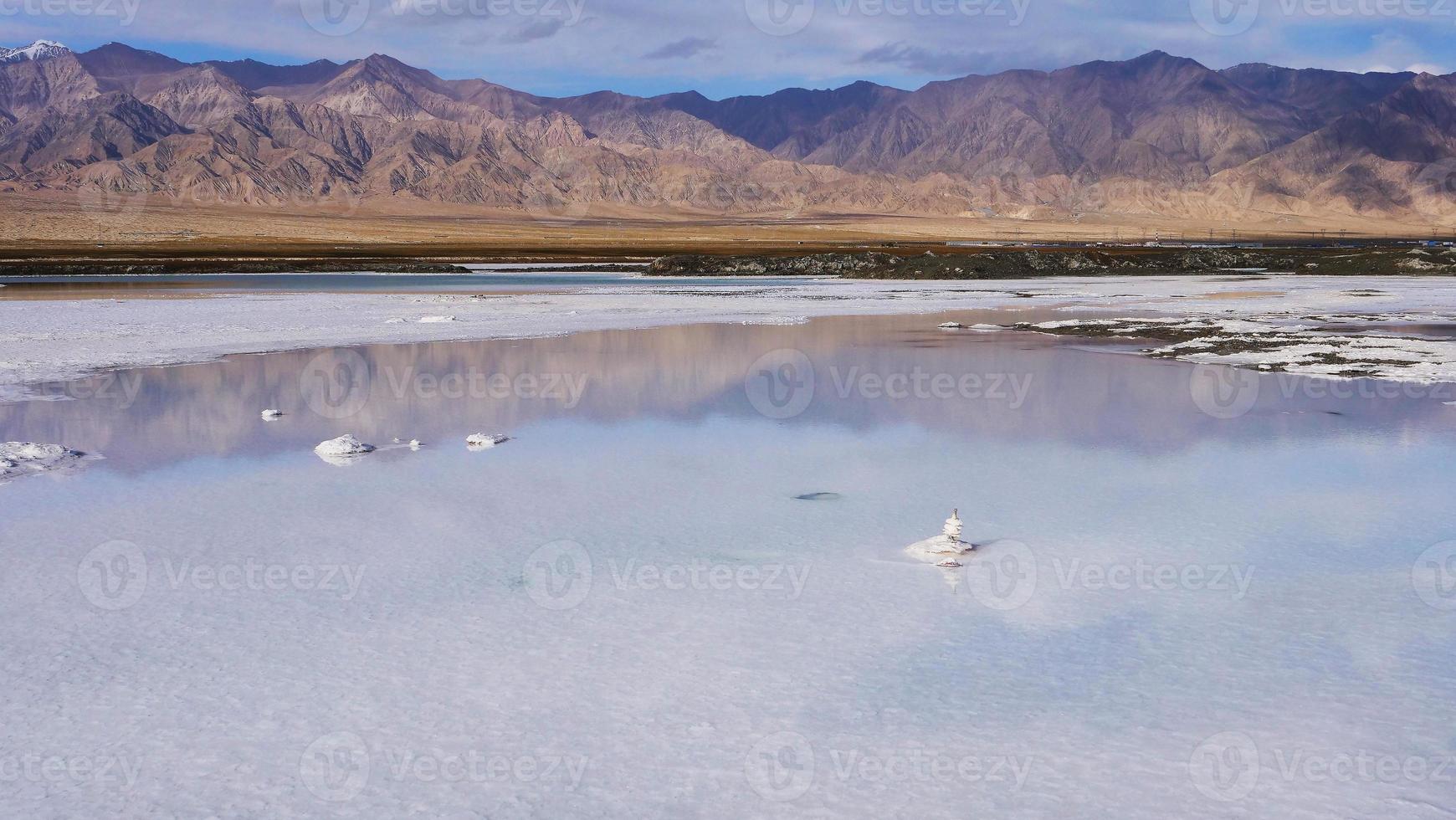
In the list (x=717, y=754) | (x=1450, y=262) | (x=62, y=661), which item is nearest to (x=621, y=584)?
(x=717, y=754)

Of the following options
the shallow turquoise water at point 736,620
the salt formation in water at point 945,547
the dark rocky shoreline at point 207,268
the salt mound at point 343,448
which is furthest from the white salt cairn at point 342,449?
the dark rocky shoreline at point 207,268

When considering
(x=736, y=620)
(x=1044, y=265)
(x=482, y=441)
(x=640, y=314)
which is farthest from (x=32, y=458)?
(x=1044, y=265)

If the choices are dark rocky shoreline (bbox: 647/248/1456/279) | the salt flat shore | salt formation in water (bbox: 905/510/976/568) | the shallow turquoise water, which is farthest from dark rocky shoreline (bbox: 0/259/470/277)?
salt formation in water (bbox: 905/510/976/568)

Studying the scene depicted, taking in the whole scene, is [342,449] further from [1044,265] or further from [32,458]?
[1044,265]

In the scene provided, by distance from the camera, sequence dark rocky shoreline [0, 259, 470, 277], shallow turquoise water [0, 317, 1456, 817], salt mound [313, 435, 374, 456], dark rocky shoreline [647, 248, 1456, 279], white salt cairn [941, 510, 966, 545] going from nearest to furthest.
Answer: shallow turquoise water [0, 317, 1456, 817]
white salt cairn [941, 510, 966, 545]
salt mound [313, 435, 374, 456]
dark rocky shoreline [647, 248, 1456, 279]
dark rocky shoreline [0, 259, 470, 277]

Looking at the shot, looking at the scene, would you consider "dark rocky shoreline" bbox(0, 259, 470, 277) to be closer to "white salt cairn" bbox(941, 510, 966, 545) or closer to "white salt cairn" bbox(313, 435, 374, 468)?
"white salt cairn" bbox(313, 435, 374, 468)

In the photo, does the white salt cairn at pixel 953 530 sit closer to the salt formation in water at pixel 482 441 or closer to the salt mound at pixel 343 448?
the salt formation in water at pixel 482 441
